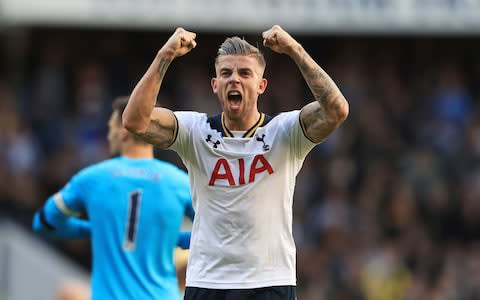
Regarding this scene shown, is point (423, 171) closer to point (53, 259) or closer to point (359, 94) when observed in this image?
point (359, 94)

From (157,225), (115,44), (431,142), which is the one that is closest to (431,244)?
(431,142)

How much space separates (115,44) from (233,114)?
12.3m

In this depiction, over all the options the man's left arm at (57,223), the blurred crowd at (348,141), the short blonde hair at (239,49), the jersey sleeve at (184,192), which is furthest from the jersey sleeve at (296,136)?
the blurred crowd at (348,141)

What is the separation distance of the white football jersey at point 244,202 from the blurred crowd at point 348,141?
852cm

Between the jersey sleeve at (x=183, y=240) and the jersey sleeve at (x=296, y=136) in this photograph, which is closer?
the jersey sleeve at (x=296, y=136)

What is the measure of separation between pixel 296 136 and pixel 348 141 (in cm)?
1051

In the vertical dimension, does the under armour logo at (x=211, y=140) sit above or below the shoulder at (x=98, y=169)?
above

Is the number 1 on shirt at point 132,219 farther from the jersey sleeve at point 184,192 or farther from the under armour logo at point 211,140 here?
the under armour logo at point 211,140

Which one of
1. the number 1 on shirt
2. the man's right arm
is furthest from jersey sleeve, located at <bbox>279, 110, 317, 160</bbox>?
the number 1 on shirt

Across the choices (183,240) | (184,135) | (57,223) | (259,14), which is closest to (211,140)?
(184,135)

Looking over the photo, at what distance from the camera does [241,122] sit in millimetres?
6469

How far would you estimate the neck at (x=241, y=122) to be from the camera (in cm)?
646

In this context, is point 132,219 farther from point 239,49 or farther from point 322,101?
point 322,101

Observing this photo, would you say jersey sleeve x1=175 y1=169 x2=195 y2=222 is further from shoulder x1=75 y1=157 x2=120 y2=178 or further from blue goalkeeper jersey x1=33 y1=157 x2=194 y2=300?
shoulder x1=75 y1=157 x2=120 y2=178
